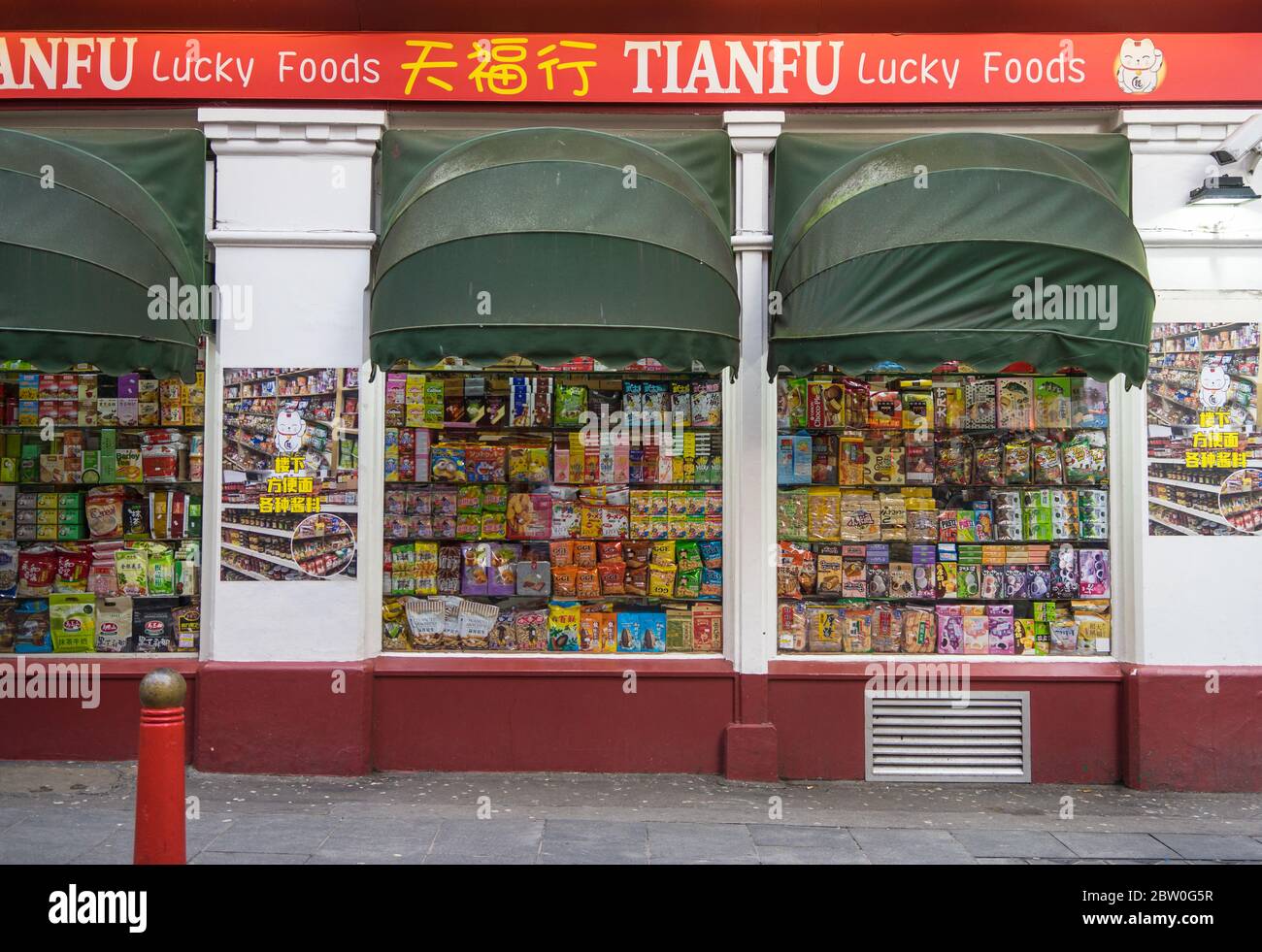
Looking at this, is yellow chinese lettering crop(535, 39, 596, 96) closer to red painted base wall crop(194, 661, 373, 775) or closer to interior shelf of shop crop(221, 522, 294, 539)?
interior shelf of shop crop(221, 522, 294, 539)

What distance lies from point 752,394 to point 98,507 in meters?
4.89

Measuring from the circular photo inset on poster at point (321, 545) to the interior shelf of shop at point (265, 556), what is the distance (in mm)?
43

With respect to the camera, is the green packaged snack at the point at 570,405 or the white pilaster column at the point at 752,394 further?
the green packaged snack at the point at 570,405

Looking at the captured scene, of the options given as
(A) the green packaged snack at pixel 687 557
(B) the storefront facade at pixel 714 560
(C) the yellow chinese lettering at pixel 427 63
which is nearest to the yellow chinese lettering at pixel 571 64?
(B) the storefront facade at pixel 714 560

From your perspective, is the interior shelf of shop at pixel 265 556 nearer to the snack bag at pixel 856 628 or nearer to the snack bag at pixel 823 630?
the snack bag at pixel 823 630

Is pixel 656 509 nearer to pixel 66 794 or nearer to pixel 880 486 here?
pixel 880 486

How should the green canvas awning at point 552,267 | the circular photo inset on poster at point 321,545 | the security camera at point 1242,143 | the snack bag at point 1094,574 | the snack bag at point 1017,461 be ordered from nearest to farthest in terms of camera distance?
the green canvas awning at point 552,267, the security camera at point 1242,143, the circular photo inset on poster at point 321,545, the snack bag at point 1094,574, the snack bag at point 1017,461

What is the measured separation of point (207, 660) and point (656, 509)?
11.1ft

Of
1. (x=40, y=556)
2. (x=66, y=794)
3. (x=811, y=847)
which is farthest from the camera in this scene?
(x=40, y=556)

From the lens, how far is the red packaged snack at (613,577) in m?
7.79

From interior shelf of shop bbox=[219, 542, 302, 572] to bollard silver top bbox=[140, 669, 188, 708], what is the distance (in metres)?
2.83

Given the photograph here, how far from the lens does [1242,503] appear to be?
728 centimetres

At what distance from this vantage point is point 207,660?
7.43 m
